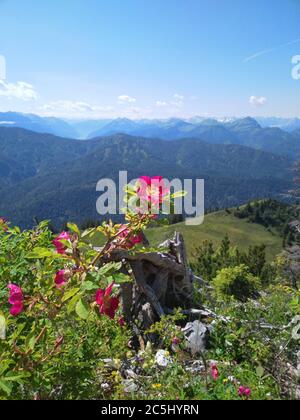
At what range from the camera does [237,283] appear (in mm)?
16359

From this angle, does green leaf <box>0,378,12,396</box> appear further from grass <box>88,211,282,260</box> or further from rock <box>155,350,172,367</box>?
grass <box>88,211,282,260</box>

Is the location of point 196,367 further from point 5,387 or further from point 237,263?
point 237,263

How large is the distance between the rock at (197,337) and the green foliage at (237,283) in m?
8.53

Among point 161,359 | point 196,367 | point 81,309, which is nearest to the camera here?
point 81,309

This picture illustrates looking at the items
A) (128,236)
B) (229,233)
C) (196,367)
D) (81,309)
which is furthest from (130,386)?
(229,233)

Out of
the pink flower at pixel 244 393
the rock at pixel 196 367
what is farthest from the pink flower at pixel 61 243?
the rock at pixel 196 367

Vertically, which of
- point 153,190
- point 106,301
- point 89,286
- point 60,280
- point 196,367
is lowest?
point 196,367

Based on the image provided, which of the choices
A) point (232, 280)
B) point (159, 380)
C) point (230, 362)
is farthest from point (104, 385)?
point (232, 280)

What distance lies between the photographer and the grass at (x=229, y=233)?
106 m

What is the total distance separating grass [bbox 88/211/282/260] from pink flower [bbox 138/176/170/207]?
95.5 meters

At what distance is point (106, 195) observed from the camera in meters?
3.26

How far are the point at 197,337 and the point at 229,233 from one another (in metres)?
114

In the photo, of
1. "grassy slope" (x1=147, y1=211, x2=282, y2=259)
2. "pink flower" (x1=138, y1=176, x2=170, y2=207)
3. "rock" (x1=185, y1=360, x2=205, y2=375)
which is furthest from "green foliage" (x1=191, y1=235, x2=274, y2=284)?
"grassy slope" (x1=147, y1=211, x2=282, y2=259)

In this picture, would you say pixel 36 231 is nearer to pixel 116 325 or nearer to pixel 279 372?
pixel 116 325
